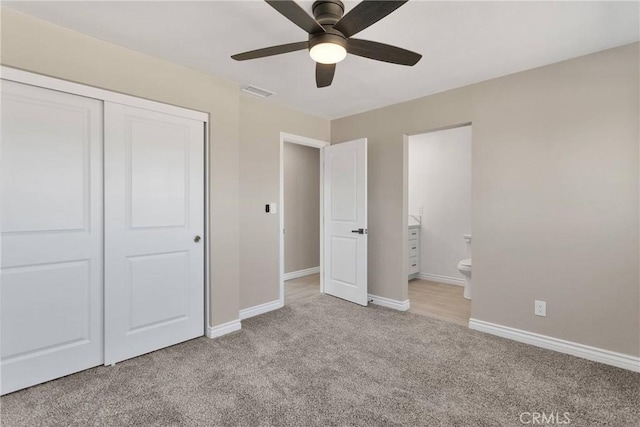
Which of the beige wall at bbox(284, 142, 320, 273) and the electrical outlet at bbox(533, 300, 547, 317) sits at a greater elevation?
the beige wall at bbox(284, 142, 320, 273)

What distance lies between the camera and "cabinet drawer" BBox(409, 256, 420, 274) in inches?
198

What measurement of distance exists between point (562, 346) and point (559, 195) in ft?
4.06

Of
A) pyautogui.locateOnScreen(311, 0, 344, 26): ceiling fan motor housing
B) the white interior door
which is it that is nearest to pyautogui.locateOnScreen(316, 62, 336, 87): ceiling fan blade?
pyautogui.locateOnScreen(311, 0, 344, 26): ceiling fan motor housing

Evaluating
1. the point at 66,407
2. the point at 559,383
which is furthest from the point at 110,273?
the point at 559,383

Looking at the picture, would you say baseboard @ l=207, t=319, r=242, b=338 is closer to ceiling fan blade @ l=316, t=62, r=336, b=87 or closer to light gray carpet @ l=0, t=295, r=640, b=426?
light gray carpet @ l=0, t=295, r=640, b=426

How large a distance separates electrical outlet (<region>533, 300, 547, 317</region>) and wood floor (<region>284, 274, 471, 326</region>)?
0.66 meters

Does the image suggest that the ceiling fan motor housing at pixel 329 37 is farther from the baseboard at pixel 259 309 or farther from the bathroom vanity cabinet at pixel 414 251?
the bathroom vanity cabinet at pixel 414 251

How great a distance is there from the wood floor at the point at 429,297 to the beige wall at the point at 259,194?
0.61 meters

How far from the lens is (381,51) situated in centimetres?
186

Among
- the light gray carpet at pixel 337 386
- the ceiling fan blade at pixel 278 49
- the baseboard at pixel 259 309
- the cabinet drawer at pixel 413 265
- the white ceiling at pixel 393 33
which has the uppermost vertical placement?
the white ceiling at pixel 393 33

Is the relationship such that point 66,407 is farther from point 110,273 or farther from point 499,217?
point 499,217

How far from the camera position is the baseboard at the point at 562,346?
2316mm

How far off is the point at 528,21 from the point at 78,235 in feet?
11.0

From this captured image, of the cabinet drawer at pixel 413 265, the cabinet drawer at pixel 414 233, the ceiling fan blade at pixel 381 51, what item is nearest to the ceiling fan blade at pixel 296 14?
the ceiling fan blade at pixel 381 51
